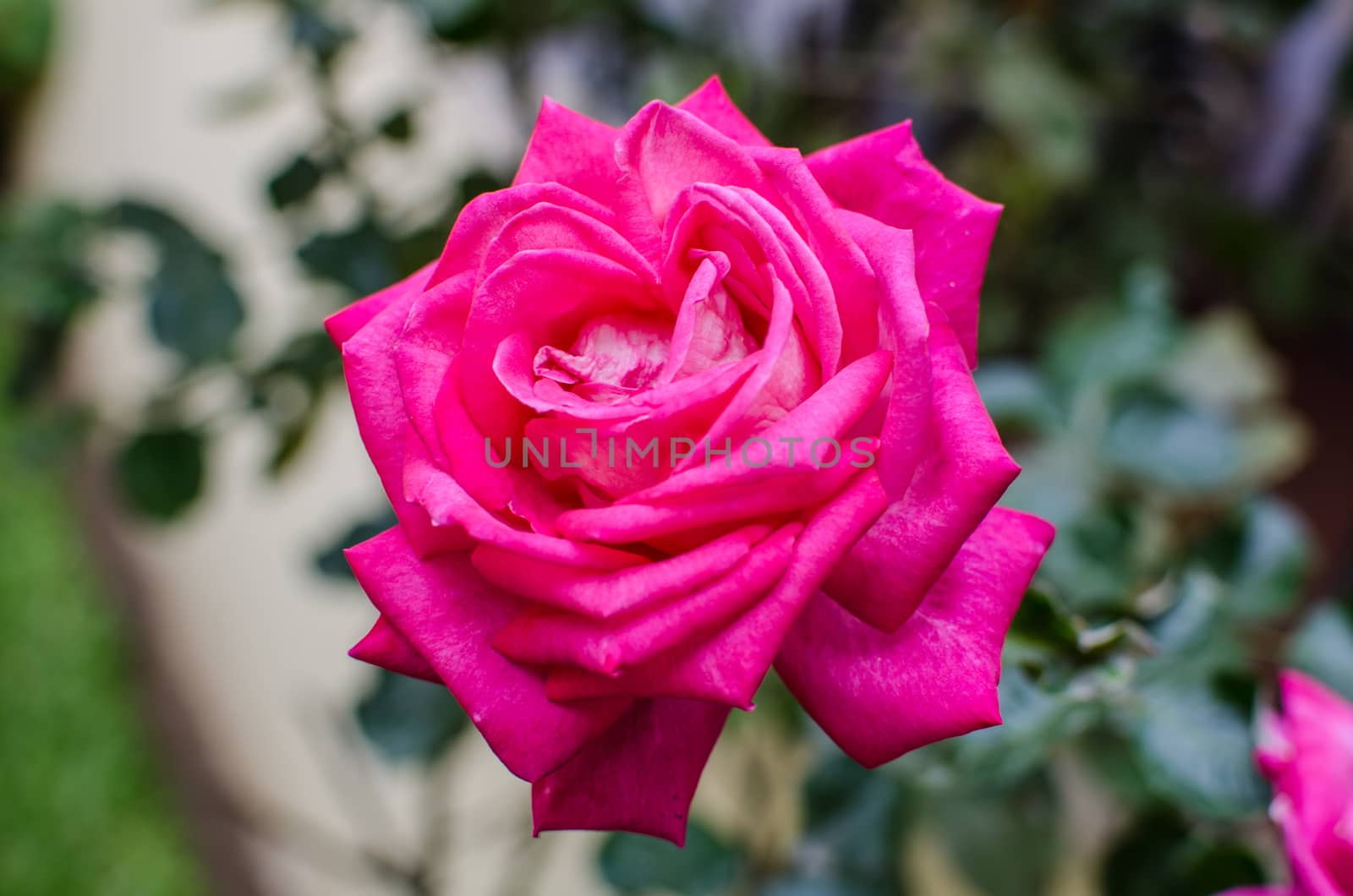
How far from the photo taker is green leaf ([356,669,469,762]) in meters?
0.59

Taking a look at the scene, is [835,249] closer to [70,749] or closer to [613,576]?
[613,576]

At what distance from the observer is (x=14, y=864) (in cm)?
128

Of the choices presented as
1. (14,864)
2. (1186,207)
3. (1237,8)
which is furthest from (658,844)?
(14,864)

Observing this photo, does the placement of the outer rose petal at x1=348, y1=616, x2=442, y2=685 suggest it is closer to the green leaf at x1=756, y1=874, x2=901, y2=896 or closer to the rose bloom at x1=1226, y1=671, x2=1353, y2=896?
the rose bloom at x1=1226, y1=671, x2=1353, y2=896

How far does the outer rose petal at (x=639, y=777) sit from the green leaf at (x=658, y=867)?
1.08ft

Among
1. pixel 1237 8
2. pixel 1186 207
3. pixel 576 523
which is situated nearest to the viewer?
pixel 576 523

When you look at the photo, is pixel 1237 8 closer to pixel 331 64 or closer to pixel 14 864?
pixel 331 64

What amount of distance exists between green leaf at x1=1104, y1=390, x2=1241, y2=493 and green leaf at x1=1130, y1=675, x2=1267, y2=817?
0.78 ft

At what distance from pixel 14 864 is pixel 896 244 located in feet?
5.00

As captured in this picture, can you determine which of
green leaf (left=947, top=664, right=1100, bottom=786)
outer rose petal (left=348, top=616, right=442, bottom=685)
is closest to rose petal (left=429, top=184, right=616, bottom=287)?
outer rose petal (left=348, top=616, right=442, bottom=685)

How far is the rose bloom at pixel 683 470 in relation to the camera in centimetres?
24

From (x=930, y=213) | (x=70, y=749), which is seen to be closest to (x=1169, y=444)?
(x=930, y=213)

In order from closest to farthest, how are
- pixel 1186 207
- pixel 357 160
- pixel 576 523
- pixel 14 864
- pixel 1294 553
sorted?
pixel 576 523 → pixel 1294 553 → pixel 357 160 → pixel 1186 207 → pixel 14 864

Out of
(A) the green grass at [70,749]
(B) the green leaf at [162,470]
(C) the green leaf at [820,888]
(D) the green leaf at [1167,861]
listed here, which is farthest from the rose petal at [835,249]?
(A) the green grass at [70,749]
